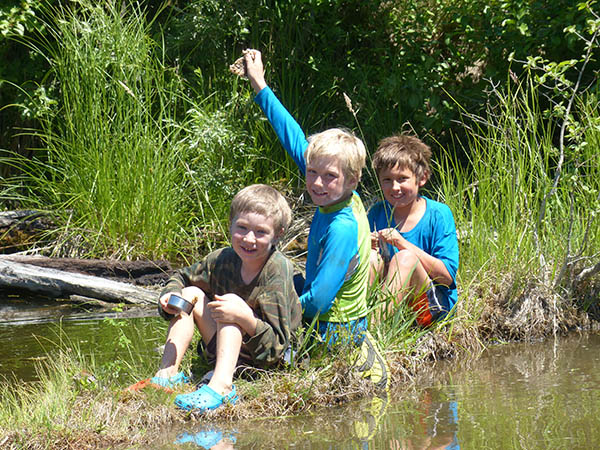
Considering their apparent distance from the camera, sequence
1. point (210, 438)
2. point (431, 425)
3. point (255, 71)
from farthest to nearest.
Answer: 1. point (255, 71)
2. point (431, 425)
3. point (210, 438)

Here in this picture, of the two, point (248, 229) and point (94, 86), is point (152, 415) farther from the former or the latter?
point (94, 86)

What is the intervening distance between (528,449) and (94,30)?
18.6ft

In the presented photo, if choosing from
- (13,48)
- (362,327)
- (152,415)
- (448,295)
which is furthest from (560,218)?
(13,48)

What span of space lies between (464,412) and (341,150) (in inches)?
52.0

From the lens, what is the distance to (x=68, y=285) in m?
6.39

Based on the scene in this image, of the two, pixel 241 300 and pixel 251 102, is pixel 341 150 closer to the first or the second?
pixel 241 300

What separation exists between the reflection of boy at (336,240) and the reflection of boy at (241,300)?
14cm

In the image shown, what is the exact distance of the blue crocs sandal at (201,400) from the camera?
347 centimetres

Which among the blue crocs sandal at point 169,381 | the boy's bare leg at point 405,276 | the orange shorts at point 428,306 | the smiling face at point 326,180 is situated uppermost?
the smiling face at point 326,180

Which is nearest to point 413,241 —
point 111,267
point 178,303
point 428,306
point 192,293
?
point 428,306

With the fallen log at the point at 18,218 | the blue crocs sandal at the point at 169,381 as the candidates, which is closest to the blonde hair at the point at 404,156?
the blue crocs sandal at the point at 169,381

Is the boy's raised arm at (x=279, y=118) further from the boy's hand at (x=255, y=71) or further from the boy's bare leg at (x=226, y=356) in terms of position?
the boy's bare leg at (x=226, y=356)

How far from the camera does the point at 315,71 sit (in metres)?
8.93

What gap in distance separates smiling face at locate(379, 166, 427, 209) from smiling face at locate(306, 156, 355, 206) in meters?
0.64
